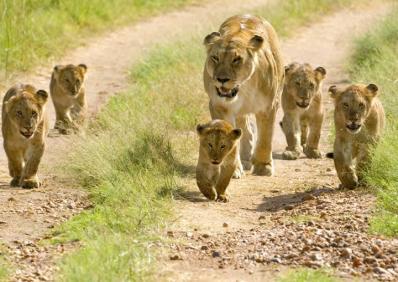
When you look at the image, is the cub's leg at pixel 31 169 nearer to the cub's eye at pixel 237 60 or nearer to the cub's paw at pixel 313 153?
the cub's eye at pixel 237 60

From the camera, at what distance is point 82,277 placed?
6438 mm

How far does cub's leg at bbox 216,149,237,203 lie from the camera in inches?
374

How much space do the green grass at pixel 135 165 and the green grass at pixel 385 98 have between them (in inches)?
62.9

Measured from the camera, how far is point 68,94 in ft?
42.1

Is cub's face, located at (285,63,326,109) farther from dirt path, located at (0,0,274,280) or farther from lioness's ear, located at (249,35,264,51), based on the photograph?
dirt path, located at (0,0,274,280)

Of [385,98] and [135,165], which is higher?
[385,98]

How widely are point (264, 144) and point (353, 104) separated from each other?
5.34ft

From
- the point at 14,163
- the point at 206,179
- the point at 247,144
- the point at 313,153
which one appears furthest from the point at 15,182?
the point at 313,153

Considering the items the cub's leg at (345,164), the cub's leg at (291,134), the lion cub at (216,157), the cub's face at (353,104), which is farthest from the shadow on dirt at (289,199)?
the cub's leg at (291,134)

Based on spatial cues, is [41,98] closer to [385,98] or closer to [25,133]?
[25,133]

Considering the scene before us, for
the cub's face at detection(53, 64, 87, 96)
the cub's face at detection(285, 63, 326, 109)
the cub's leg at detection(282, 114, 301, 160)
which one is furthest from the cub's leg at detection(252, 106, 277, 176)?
the cub's face at detection(53, 64, 87, 96)

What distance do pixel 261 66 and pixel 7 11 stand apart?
6.17 m

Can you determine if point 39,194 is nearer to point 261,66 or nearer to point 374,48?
point 261,66

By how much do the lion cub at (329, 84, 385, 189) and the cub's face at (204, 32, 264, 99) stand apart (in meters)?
0.87
